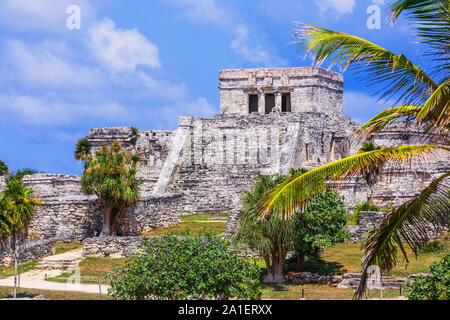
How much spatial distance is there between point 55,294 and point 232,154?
19141 mm

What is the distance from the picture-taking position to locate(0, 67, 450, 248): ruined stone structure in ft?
76.7

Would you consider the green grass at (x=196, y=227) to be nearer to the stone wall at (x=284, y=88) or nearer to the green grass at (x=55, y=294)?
the green grass at (x=55, y=294)

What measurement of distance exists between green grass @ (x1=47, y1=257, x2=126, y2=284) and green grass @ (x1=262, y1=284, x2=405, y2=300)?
4.60m

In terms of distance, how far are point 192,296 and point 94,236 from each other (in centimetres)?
1270

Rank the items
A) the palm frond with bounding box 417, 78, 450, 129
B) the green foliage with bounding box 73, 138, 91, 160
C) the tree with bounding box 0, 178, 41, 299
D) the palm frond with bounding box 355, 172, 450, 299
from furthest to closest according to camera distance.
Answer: the green foliage with bounding box 73, 138, 91, 160
the tree with bounding box 0, 178, 41, 299
the palm frond with bounding box 355, 172, 450, 299
the palm frond with bounding box 417, 78, 450, 129

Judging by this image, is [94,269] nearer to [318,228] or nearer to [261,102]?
[318,228]

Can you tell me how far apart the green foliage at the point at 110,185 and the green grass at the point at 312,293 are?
747 centimetres

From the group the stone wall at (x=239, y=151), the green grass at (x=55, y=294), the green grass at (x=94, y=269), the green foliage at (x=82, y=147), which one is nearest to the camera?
the green grass at (x=55, y=294)

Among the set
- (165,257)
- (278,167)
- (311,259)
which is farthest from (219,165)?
(165,257)

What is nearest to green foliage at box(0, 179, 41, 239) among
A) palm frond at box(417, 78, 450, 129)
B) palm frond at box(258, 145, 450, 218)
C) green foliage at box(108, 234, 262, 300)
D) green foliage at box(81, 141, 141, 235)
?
green foliage at box(81, 141, 141, 235)

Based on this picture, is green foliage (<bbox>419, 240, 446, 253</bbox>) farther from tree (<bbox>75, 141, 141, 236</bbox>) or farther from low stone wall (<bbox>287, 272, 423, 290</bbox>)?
tree (<bbox>75, 141, 141, 236</bbox>)

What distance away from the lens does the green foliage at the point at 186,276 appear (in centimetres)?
1102

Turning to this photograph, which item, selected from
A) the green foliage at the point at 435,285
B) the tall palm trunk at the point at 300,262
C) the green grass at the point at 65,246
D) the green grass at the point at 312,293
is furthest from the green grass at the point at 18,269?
the green foliage at the point at 435,285
